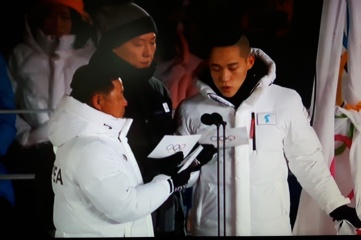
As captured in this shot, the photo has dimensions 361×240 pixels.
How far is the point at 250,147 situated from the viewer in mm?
2977

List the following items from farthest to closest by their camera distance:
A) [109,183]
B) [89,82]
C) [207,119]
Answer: [207,119] → [89,82] → [109,183]

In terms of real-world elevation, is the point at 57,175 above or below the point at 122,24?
below

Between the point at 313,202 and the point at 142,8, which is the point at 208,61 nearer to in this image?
the point at 142,8

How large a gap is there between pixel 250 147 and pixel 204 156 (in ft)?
0.68

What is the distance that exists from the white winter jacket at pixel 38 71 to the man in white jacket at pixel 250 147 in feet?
1.81

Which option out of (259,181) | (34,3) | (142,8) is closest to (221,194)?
(259,181)

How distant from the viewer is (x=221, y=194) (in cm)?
298

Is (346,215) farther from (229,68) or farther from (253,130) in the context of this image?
(229,68)

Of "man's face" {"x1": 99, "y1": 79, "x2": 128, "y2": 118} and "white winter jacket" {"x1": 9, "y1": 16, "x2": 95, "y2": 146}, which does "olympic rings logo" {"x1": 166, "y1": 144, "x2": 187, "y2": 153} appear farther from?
"white winter jacket" {"x1": 9, "y1": 16, "x2": 95, "y2": 146}

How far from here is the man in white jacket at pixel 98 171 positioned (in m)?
2.79

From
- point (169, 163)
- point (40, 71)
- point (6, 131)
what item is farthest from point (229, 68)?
point (6, 131)

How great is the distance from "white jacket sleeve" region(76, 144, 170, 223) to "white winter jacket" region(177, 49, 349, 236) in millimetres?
289

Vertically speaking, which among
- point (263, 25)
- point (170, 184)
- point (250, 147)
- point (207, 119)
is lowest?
point (170, 184)

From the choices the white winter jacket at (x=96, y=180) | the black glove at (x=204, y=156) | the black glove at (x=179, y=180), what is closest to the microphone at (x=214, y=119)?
the black glove at (x=204, y=156)
